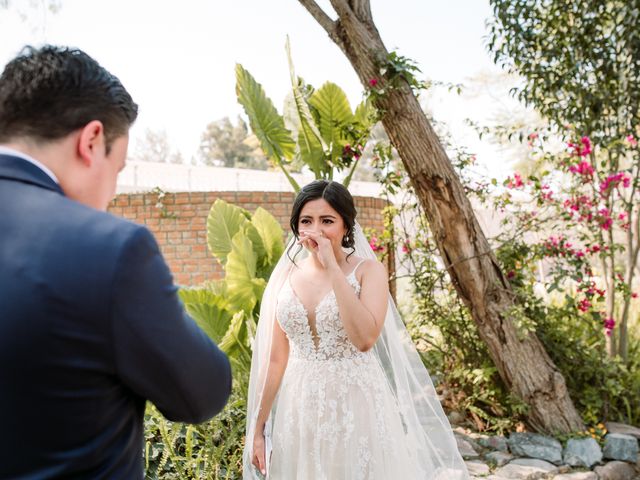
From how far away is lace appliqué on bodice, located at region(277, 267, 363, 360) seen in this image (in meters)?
2.62

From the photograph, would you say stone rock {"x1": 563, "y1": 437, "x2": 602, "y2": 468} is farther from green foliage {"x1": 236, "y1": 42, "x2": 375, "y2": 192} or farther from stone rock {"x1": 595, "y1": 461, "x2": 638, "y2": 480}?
green foliage {"x1": 236, "y1": 42, "x2": 375, "y2": 192}

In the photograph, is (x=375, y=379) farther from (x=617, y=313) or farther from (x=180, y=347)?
(x=617, y=313)

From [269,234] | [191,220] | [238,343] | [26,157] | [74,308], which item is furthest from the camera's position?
[191,220]

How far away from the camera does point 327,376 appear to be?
104 inches

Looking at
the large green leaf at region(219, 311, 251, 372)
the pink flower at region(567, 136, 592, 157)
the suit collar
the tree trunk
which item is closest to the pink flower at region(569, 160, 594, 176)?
the pink flower at region(567, 136, 592, 157)

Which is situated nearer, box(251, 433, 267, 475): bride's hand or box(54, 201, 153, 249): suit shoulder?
box(54, 201, 153, 249): suit shoulder

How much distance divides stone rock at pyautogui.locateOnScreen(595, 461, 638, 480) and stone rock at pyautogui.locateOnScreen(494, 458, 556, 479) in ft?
1.19

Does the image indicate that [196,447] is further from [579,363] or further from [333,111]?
[333,111]

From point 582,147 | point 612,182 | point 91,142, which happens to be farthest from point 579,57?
point 91,142

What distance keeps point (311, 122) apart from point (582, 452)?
433 centimetres

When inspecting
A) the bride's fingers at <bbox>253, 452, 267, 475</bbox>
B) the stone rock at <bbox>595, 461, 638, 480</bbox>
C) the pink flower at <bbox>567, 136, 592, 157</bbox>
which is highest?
the pink flower at <bbox>567, 136, 592, 157</bbox>

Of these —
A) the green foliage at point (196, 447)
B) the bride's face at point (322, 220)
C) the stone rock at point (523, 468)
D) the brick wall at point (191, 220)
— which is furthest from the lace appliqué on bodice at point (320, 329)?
the brick wall at point (191, 220)

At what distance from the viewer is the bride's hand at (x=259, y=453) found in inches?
100

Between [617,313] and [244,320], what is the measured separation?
364 cm
